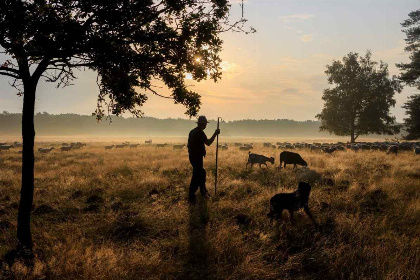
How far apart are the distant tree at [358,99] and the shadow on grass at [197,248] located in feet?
120

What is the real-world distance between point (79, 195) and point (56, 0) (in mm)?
6930

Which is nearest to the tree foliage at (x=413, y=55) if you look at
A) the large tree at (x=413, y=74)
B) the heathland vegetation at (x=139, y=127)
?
the large tree at (x=413, y=74)

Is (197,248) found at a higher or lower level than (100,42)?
lower

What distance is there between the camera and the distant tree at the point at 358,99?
3628 centimetres

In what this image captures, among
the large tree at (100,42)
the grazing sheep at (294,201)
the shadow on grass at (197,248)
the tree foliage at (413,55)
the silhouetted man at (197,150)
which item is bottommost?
the shadow on grass at (197,248)

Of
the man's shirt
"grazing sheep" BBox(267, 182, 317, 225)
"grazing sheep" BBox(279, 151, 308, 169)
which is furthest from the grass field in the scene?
"grazing sheep" BBox(279, 151, 308, 169)

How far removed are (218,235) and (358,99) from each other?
129 ft

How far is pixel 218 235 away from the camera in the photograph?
518 cm

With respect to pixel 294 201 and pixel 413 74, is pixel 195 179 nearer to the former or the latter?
pixel 294 201

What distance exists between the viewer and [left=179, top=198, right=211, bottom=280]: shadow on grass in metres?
4.17

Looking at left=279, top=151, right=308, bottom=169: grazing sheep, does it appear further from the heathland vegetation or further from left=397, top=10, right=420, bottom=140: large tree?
the heathland vegetation

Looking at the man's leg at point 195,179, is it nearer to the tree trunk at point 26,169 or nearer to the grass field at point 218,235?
the grass field at point 218,235

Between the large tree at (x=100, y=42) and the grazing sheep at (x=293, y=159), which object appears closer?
the large tree at (x=100, y=42)

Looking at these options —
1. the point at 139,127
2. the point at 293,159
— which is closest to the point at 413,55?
the point at 293,159
